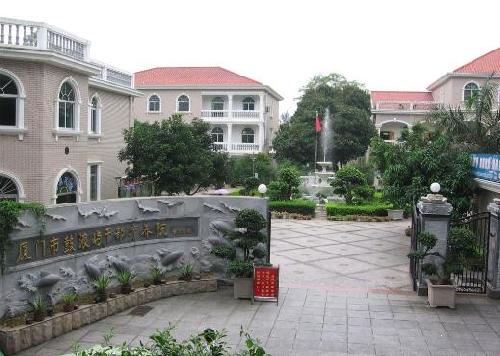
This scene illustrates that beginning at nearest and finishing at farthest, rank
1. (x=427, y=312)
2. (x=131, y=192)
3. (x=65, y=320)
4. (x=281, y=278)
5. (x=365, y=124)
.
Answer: (x=65, y=320) → (x=427, y=312) → (x=281, y=278) → (x=131, y=192) → (x=365, y=124)

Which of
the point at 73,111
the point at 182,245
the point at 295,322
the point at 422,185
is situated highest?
the point at 73,111

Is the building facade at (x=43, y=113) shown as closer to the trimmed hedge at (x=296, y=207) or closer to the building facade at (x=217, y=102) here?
the trimmed hedge at (x=296, y=207)

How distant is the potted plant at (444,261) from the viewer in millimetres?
10312

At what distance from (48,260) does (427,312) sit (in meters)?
6.74

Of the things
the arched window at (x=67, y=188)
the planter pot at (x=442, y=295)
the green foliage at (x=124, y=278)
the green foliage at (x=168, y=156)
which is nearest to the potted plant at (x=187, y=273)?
the green foliage at (x=124, y=278)

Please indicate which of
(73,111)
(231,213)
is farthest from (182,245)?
(73,111)

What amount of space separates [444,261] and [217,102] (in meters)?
29.4

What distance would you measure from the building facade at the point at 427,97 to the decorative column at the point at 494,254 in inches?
834

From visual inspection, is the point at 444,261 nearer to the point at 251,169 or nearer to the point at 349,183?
the point at 349,183

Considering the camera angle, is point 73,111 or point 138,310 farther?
point 73,111

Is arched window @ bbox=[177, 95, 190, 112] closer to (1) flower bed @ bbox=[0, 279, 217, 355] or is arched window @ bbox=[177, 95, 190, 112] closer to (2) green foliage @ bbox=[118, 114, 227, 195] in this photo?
(2) green foliage @ bbox=[118, 114, 227, 195]

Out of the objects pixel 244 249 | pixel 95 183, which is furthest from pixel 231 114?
pixel 244 249

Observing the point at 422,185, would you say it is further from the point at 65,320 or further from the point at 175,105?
the point at 175,105

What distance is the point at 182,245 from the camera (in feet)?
37.5
